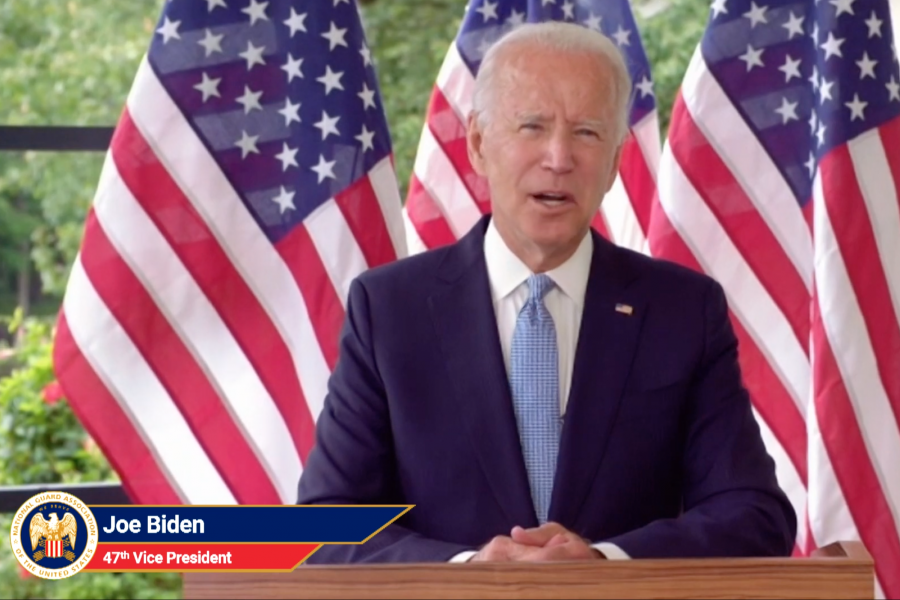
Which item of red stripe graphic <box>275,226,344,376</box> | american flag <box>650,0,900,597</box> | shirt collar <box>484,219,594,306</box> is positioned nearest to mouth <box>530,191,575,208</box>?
shirt collar <box>484,219,594,306</box>

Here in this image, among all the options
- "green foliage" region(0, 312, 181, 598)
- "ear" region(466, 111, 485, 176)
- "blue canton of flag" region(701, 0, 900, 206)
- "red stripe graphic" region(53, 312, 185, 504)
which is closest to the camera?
"ear" region(466, 111, 485, 176)

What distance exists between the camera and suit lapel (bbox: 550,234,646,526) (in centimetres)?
182

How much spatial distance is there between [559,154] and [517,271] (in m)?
0.20

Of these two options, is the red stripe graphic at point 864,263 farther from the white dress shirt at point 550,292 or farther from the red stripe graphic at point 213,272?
the red stripe graphic at point 213,272

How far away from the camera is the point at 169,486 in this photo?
2.62 meters

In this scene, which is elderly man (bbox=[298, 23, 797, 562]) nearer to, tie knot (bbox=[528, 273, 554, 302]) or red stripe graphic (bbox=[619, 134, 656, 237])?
tie knot (bbox=[528, 273, 554, 302])

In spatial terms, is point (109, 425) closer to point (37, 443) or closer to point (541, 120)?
point (541, 120)

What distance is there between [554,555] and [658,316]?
46 centimetres

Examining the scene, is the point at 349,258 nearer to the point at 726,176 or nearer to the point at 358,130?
the point at 358,130

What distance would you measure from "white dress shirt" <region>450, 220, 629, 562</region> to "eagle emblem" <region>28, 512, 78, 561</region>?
0.70 m

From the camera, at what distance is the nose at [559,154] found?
1.87 meters

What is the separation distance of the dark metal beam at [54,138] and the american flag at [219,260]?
2.54 ft

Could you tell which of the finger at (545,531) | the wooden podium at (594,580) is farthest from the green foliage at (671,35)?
the wooden podium at (594,580)

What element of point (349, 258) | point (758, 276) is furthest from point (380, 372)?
point (758, 276)
